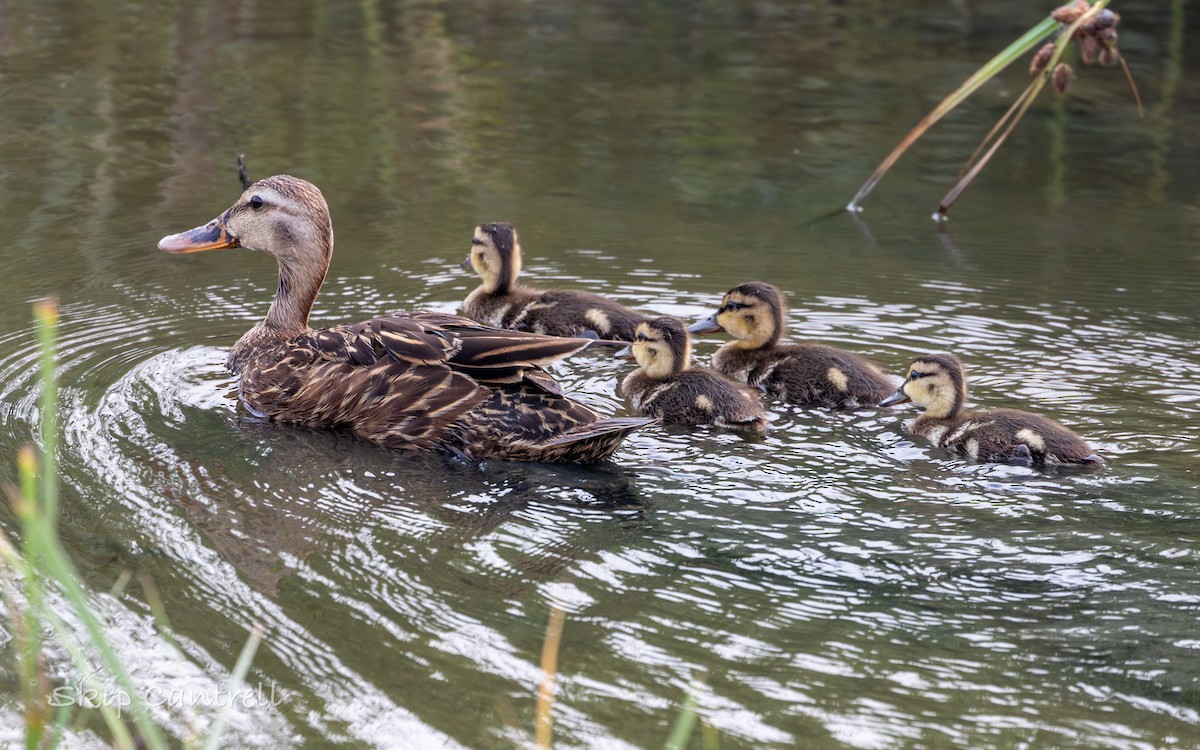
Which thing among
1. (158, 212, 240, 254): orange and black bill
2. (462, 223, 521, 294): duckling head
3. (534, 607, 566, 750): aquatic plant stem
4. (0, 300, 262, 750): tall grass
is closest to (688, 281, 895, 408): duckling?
(462, 223, 521, 294): duckling head

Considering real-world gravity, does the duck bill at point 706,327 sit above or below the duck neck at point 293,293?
below

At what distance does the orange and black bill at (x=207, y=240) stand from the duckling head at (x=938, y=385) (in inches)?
99.9

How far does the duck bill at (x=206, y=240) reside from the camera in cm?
540

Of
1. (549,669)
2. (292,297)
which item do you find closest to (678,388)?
(292,297)

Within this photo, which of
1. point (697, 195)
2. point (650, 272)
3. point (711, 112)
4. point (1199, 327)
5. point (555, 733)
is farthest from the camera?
point (711, 112)

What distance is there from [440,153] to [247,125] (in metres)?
1.24

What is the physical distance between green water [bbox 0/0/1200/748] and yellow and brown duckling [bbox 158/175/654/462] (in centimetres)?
11

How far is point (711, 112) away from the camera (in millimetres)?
9188

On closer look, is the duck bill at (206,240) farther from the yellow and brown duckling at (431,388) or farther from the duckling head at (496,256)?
the duckling head at (496,256)

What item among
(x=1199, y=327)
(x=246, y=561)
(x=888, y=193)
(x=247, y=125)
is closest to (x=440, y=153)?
(x=247, y=125)

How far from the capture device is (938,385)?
15.6 ft

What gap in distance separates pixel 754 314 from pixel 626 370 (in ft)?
1.80

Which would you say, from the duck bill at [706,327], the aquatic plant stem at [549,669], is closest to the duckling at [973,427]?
the duck bill at [706,327]

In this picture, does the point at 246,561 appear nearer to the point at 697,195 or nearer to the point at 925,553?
the point at 925,553
